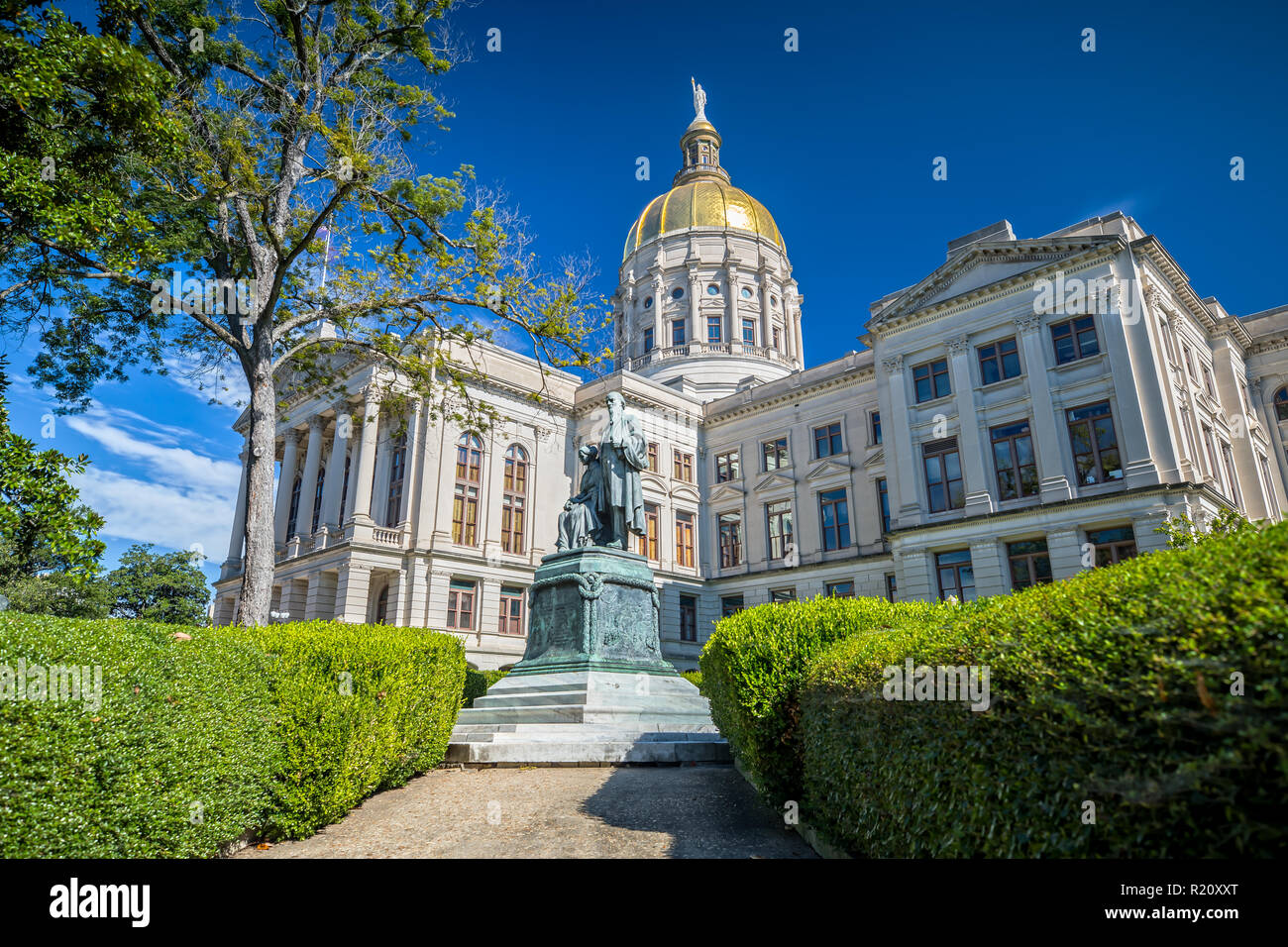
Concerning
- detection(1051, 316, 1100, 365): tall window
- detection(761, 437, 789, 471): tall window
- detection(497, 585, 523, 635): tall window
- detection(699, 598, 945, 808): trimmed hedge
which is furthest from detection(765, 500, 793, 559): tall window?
detection(699, 598, 945, 808): trimmed hedge

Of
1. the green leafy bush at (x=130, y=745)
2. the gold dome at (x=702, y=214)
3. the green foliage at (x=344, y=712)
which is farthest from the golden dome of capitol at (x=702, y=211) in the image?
the green leafy bush at (x=130, y=745)

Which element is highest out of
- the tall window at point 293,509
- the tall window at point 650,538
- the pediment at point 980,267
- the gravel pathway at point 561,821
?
the pediment at point 980,267

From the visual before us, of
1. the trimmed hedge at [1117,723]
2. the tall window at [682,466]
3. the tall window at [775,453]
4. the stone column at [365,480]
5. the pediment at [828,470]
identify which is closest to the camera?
the trimmed hedge at [1117,723]

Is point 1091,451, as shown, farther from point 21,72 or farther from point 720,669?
point 21,72

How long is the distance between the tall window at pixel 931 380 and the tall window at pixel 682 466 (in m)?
15.7

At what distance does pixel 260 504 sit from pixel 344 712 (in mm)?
7158

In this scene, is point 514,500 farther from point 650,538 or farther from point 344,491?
point 344,491

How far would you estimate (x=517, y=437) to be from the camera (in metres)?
40.8

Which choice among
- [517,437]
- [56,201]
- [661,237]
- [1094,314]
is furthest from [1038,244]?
[661,237]

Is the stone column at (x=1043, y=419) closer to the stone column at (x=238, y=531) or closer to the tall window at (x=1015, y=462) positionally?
the tall window at (x=1015, y=462)

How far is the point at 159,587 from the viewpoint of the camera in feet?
152

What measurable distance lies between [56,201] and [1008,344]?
31.2m

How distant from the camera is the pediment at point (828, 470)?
3988cm
